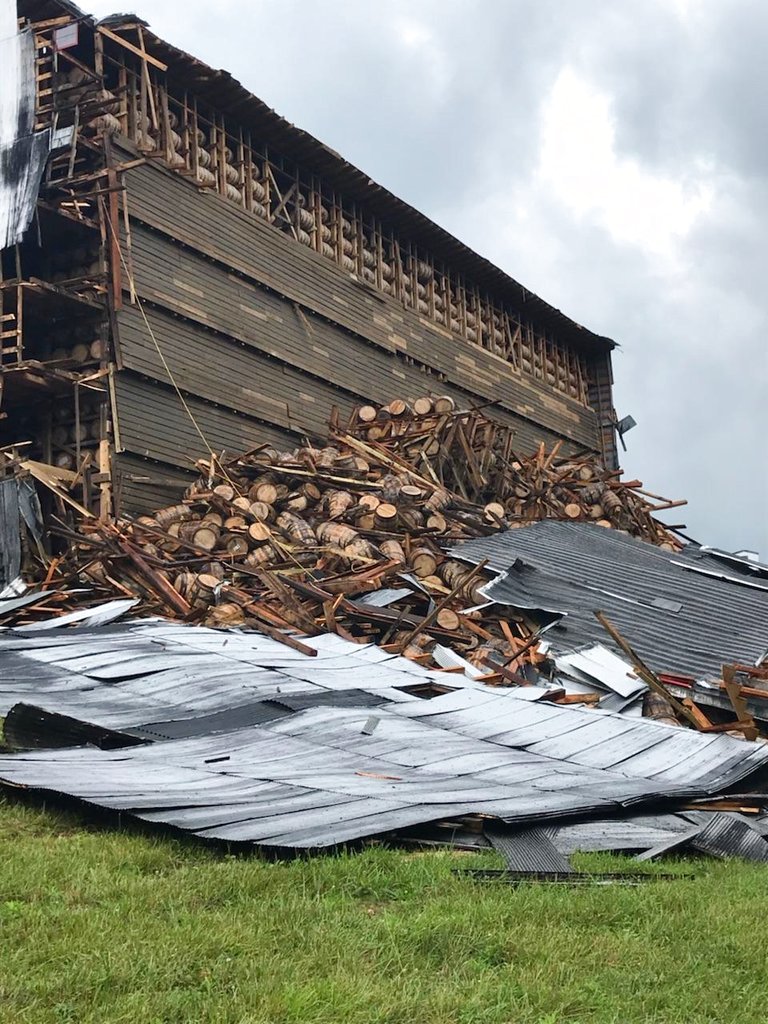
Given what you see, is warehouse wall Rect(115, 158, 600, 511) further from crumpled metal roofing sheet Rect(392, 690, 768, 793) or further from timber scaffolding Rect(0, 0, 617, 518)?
crumpled metal roofing sheet Rect(392, 690, 768, 793)

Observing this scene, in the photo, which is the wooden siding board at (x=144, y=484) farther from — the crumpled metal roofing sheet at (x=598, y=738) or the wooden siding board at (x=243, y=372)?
the crumpled metal roofing sheet at (x=598, y=738)

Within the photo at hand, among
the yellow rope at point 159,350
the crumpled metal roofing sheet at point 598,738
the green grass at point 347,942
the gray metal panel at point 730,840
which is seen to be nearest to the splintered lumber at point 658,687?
the crumpled metal roofing sheet at point 598,738

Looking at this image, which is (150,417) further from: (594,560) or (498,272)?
(498,272)

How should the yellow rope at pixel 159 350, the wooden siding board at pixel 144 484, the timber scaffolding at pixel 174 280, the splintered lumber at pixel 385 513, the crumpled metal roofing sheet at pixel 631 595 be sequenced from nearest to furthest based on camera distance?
the crumpled metal roofing sheet at pixel 631 595, the splintered lumber at pixel 385 513, the wooden siding board at pixel 144 484, the timber scaffolding at pixel 174 280, the yellow rope at pixel 159 350

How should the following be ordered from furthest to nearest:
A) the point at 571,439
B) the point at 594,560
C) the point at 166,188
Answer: the point at 571,439 → the point at 166,188 → the point at 594,560

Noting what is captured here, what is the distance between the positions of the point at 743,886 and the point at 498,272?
2810cm

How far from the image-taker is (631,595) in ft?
61.2

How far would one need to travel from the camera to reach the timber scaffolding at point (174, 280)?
67.7 feet

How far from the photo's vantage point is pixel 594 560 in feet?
67.3

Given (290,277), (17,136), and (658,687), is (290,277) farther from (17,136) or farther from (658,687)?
(658,687)

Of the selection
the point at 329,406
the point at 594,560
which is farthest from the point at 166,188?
the point at 594,560

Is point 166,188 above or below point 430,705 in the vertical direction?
above

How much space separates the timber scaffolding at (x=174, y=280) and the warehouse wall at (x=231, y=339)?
4 centimetres

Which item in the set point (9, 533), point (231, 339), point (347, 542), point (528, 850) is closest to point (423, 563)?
point (347, 542)
